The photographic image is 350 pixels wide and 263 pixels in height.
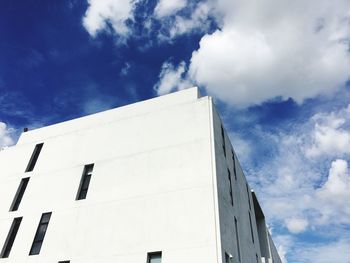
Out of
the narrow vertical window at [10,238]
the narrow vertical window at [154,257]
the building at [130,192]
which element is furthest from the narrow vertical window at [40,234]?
the narrow vertical window at [154,257]

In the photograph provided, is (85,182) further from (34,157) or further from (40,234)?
(34,157)

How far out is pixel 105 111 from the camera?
1905 centimetres

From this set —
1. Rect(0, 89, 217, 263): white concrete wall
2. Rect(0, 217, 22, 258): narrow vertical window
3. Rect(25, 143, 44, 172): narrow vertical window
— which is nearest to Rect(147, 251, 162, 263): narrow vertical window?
Rect(0, 89, 217, 263): white concrete wall

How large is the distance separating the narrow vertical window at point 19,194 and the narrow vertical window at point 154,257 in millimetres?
10185

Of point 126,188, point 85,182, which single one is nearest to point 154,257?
point 126,188

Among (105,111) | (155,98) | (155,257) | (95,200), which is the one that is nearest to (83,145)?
(105,111)

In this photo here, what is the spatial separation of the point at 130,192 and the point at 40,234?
5721mm

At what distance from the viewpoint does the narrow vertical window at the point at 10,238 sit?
619 inches

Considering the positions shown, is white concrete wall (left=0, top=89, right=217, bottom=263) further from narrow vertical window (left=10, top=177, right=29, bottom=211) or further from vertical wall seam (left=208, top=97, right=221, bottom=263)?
narrow vertical window (left=10, top=177, right=29, bottom=211)

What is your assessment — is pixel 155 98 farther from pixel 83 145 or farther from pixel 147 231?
pixel 147 231

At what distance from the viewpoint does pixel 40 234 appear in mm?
15344

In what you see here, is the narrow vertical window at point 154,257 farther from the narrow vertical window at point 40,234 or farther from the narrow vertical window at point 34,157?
the narrow vertical window at point 34,157

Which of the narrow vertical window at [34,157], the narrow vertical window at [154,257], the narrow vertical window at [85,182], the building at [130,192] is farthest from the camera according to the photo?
the narrow vertical window at [34,157]

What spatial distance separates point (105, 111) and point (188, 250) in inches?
435
